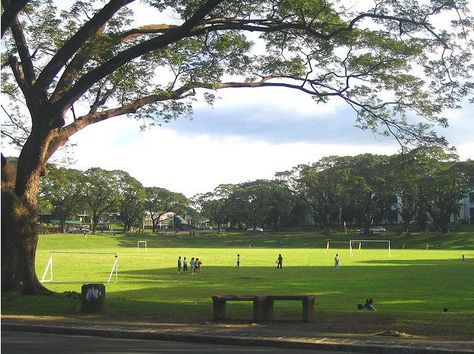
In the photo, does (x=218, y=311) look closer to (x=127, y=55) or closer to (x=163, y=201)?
(x=127, y=55)

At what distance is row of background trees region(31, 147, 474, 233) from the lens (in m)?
95.4

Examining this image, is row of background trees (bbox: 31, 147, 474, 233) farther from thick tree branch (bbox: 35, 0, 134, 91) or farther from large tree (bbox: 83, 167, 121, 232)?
thick tree branch (bbox: 35, 0, 134, 91)

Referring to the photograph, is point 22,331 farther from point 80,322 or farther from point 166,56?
point 166,56

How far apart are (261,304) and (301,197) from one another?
102 metres

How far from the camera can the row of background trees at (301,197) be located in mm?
95375

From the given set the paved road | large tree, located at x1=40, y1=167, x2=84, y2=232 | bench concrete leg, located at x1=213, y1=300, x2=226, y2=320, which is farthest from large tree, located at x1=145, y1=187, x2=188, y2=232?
the paved road

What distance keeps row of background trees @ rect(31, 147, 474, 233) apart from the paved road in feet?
218

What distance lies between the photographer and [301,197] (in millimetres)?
115000

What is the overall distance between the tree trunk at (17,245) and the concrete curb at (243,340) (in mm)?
4564

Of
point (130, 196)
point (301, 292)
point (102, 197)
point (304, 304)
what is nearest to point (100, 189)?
point (102, 197)

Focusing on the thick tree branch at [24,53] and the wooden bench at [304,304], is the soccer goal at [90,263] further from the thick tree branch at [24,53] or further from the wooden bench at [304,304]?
the wooden bench at [304,304]

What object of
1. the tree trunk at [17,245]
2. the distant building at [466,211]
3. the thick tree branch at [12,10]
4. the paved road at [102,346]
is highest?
the thick tree branch at [12,10]

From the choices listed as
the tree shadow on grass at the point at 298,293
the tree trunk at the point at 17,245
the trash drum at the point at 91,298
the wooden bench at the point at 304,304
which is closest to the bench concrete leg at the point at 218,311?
the tree shadow on grass at the point at 298,293

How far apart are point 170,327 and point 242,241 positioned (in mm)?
98418
